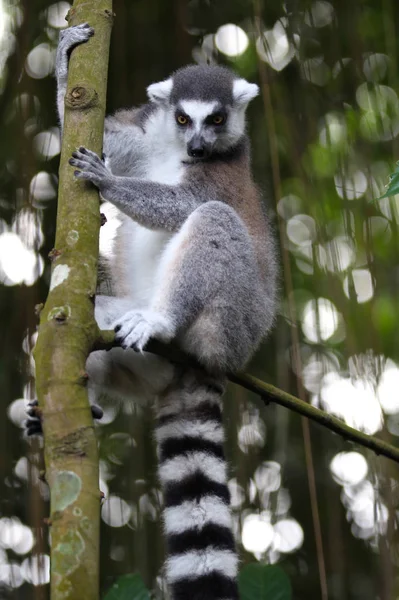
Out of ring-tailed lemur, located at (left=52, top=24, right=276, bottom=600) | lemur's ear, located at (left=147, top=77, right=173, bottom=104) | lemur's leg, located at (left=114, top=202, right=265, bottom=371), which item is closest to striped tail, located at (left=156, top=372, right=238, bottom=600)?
ring-tailed lemur, located at (left=52, top=24, right=276, bottom=600)

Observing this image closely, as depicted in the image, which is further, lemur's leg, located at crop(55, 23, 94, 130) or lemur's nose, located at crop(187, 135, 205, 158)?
lemur's nose, located at crop(187, 135, 205, 158)

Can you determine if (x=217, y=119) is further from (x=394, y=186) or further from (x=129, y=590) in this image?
(x=129, y=590)

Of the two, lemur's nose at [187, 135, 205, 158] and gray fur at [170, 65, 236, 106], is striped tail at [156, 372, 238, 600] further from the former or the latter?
gray fur at [170, 65, 236, 106]

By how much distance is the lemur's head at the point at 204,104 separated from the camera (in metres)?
4.10

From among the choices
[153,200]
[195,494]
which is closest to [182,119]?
[153,200]

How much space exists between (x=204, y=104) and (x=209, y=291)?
124 cm

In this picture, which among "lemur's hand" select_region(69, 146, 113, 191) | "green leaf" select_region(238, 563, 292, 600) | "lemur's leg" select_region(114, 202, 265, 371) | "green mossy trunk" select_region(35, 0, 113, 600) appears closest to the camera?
"green mossy trunk" select_region(35, 0, 113, 600)

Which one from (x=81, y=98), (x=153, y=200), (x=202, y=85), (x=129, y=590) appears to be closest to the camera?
(x=129, y=590)

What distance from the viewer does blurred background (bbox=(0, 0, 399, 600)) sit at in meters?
4.16

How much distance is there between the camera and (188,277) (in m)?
3.44

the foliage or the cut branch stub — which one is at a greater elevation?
the cut branch stub

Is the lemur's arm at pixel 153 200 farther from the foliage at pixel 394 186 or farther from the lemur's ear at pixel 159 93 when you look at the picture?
the foliage at pixel 394 186

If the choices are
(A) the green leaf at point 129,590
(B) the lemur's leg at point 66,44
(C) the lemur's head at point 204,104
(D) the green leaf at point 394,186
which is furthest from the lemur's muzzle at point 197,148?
(A) the green leaf at point 129,590

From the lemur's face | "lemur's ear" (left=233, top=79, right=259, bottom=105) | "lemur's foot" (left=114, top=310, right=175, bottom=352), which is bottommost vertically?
"lemur's foot" (left=114, top=310, right=175, bottom=352)
